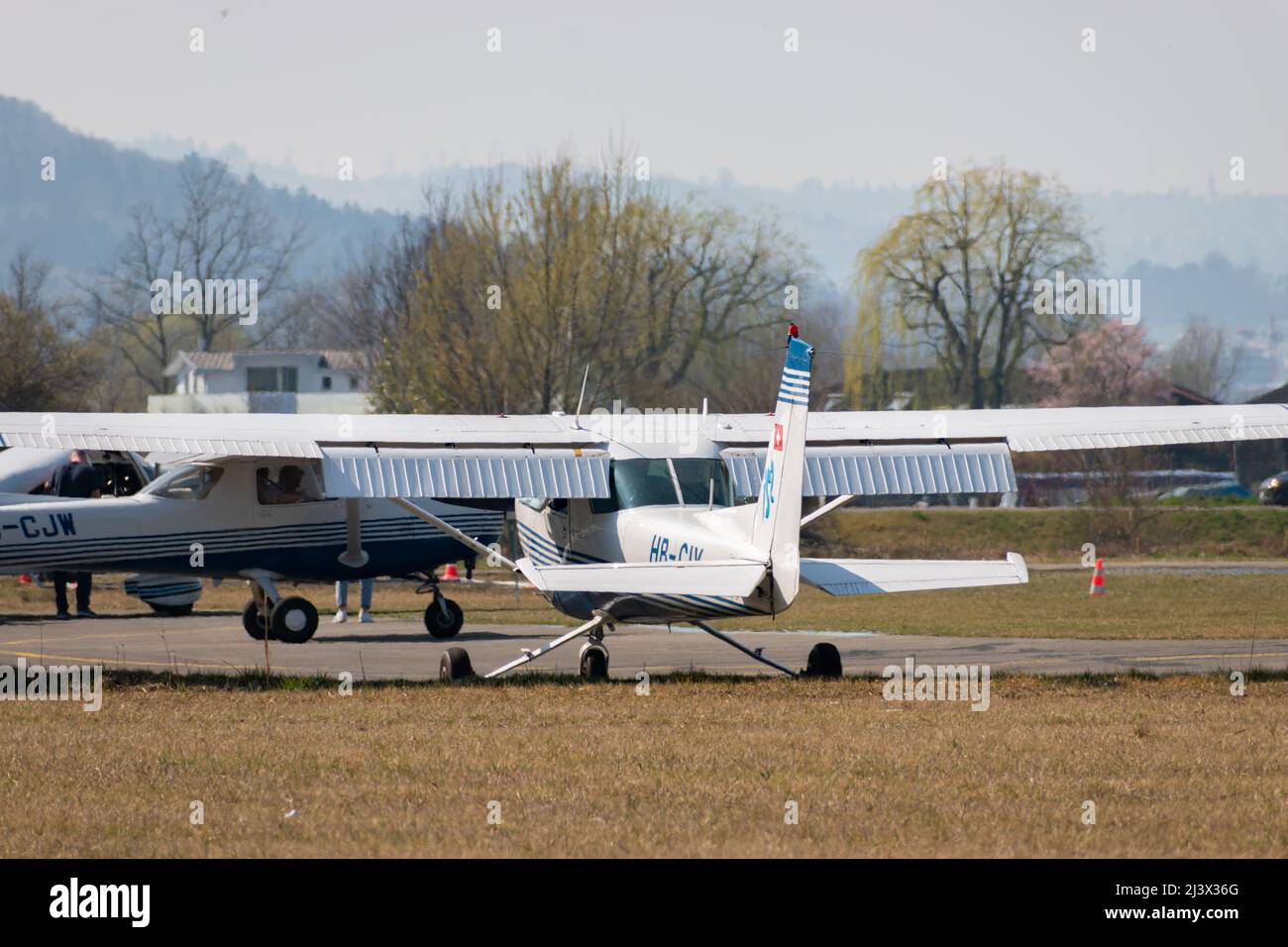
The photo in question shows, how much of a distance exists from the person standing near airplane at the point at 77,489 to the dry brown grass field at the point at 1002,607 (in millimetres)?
1223

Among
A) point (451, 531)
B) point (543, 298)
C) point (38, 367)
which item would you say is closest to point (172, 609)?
point (451, 531)

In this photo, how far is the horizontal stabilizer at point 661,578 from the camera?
13.2m

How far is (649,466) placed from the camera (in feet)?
52.1

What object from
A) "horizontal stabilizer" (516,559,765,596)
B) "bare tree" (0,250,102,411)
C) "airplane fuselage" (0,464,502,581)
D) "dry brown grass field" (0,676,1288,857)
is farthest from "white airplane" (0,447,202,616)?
"bare tree" (0,250,102,411)

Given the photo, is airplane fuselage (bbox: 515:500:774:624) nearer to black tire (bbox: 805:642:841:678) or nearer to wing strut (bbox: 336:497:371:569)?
black tire (bbox: 805:642:841:678)

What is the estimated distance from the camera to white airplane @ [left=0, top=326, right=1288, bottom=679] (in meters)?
14.5

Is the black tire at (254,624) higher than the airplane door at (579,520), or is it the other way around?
the airplane door at (579,520)

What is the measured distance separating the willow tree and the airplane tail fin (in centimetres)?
5348

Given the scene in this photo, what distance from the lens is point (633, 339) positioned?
53.9 metres

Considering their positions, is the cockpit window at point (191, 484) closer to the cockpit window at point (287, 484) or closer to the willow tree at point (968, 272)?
the cockpit window at point (287, 484)

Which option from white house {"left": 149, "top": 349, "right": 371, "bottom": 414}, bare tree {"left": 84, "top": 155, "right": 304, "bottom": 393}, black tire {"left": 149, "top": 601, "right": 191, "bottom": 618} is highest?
bare tree {"left": 84, "top": 155, "right": 304, "bottom": 393}

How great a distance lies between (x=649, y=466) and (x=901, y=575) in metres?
2.79

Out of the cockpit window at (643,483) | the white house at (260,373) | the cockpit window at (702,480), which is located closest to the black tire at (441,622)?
the cockpit window at (643,483)

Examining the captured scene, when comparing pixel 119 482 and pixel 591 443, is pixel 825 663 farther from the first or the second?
pixel 119 482
